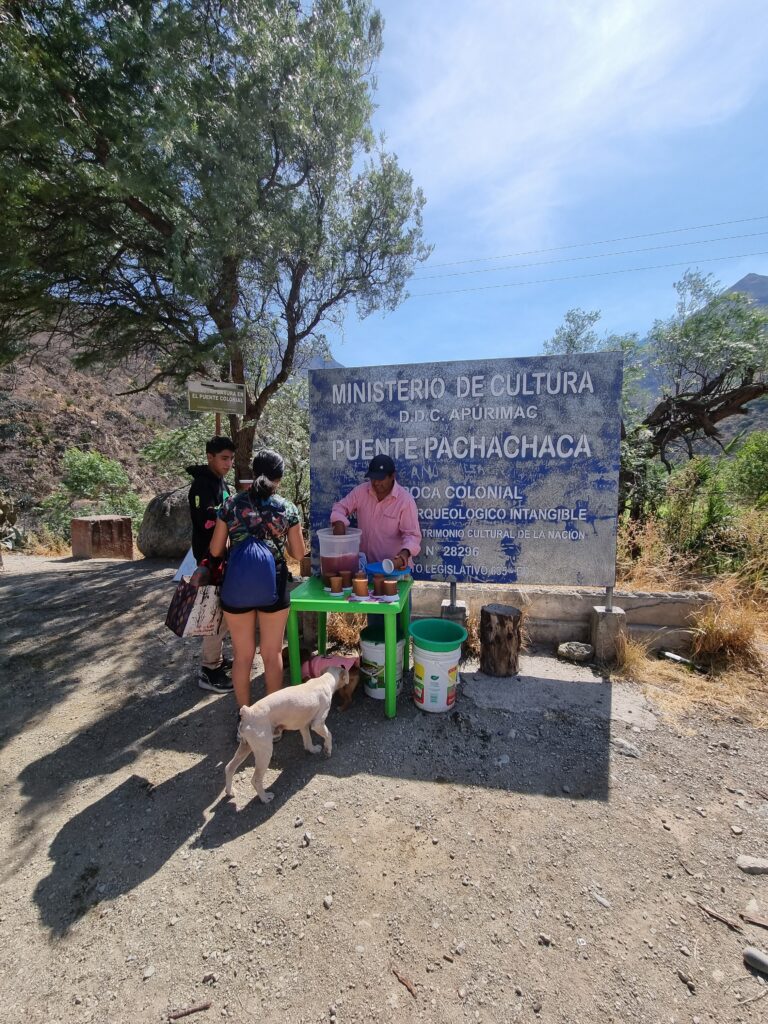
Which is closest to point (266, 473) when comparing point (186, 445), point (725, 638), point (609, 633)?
point (609, 633)

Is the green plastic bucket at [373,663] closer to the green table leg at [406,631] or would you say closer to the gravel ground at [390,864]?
the gravel ground at [390,864]

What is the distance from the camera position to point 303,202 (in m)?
6.50

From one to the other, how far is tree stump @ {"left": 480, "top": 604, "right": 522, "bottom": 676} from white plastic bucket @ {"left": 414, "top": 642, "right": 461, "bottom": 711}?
0.61 meters

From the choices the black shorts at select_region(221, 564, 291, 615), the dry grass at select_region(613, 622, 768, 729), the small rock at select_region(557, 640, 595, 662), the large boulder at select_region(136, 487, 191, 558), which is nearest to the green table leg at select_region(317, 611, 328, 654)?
the black shorts at select_region(221, 564, 291, 615)

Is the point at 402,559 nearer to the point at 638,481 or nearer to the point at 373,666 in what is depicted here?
the point at 373,666

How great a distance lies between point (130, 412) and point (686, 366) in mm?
38522

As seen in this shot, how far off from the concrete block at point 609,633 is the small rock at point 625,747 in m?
1.06

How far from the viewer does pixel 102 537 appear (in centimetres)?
837

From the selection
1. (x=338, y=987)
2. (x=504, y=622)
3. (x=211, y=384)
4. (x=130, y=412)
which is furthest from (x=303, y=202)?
(x=130, y=412)

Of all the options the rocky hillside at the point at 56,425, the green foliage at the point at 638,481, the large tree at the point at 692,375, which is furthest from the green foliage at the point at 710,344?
the rocky hillside at the point at 56,425

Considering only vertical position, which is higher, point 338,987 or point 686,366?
point 686,366

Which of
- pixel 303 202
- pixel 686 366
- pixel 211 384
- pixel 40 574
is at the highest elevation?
pixel 303 202

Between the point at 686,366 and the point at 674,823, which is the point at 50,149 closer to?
the point at 674,823

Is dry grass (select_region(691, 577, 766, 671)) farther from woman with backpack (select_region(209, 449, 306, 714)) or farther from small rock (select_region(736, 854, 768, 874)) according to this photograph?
woman with backpack (select_region(209, 449, 306, 714))
